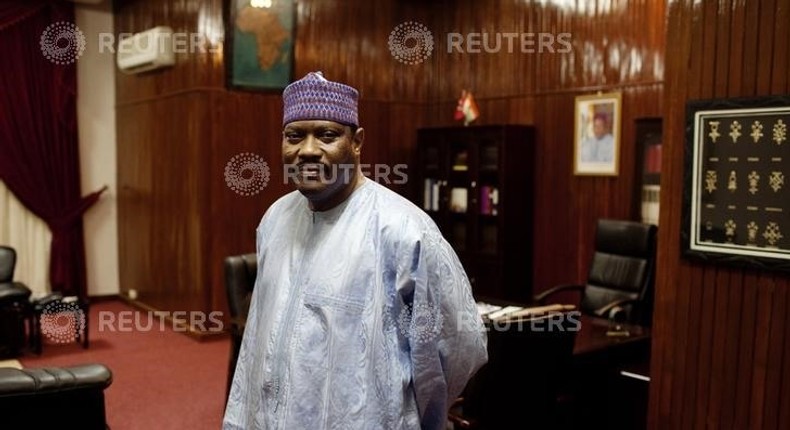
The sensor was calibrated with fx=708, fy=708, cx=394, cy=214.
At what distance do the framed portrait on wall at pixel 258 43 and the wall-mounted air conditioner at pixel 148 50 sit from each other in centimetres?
62

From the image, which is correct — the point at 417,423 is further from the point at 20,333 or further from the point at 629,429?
the point at 20,333

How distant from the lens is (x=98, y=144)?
712 cm

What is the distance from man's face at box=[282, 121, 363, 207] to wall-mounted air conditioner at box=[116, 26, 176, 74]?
15.0ft

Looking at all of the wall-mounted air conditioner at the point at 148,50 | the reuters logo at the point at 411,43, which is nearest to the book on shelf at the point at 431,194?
the reuters logo at the point at 411,43

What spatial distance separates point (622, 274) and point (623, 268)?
0.14 feet

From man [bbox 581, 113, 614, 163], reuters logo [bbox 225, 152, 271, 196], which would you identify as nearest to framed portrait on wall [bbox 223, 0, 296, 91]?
reuters logo [bbox 225, 152, 271, 196]

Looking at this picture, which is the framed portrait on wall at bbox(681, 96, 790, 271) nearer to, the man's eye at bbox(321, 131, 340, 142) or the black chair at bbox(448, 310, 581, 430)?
the black chair at bbox(448, 310, 581, 430)

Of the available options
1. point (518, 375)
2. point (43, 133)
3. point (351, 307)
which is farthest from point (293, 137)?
point (43, 133)

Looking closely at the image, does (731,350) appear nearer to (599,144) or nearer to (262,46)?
(599,144)

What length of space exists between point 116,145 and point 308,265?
6.11 meters

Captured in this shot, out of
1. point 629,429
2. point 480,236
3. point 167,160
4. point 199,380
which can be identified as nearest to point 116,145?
point 167,160

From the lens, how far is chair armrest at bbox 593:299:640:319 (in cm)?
444

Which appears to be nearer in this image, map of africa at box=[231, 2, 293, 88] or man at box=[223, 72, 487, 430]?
man at box=[223, 72, 487, 430]

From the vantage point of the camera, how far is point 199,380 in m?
4.73
